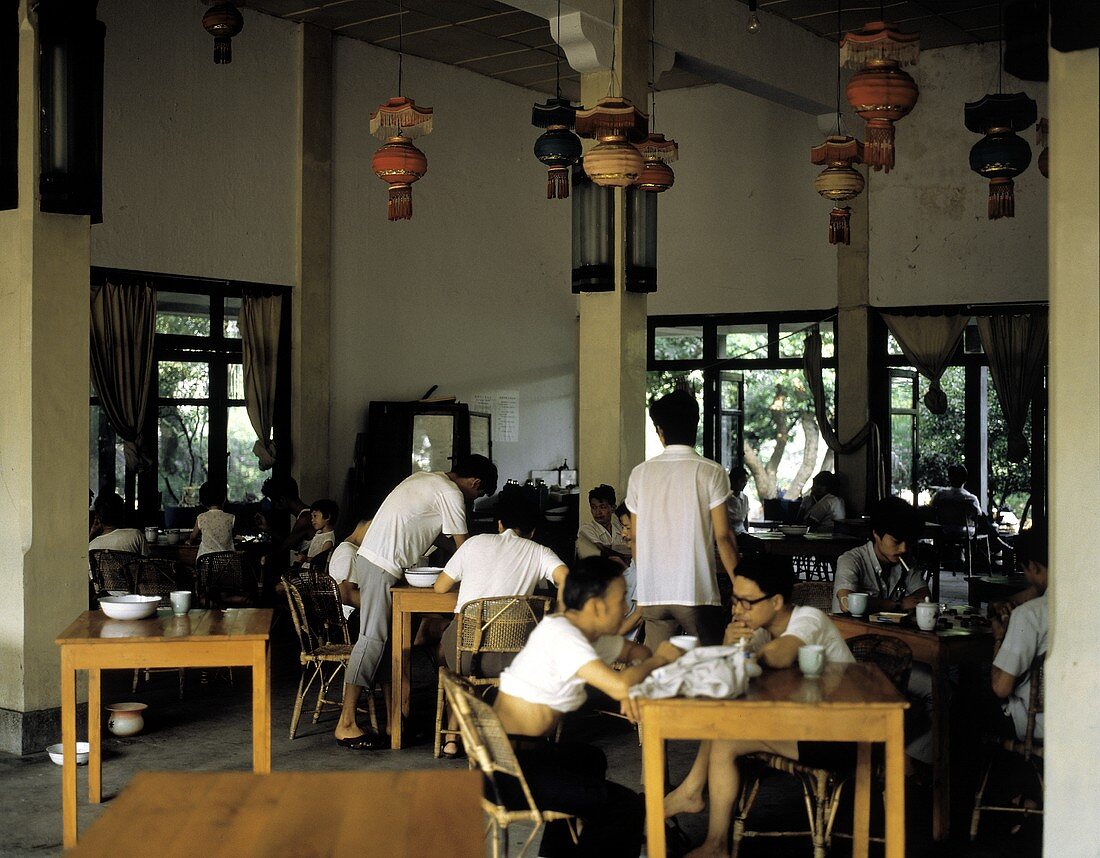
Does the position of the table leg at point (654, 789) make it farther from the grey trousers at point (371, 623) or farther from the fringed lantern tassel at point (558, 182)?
the fringed lantern tassel at point (558, 182)

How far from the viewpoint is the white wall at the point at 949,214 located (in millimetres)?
11602

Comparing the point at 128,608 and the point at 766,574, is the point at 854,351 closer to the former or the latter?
the point at 766,574

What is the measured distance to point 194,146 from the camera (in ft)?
34.0

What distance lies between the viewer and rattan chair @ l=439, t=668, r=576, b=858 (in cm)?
361

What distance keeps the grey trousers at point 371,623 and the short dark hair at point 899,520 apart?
240cm

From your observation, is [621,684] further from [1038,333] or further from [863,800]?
[1038,333]

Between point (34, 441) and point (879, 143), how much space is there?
14.4 feet

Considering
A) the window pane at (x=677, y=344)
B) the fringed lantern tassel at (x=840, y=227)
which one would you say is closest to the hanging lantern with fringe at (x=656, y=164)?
the fringed lantern tassel at (x=840, y=227)

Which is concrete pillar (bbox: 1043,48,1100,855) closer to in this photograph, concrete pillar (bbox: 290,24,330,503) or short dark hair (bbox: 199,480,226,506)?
short dark hair (bbox: 199,480,226,506)

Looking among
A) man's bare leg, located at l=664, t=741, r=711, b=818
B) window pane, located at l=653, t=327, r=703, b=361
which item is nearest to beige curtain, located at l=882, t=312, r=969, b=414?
window pane, located at l=653, t=327, r=703, b=361

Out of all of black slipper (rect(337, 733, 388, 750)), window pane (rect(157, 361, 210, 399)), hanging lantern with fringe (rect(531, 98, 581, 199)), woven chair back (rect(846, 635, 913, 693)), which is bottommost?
black slipper (rect(337, 733, 388, 750))

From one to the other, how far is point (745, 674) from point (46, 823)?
302 centimetres

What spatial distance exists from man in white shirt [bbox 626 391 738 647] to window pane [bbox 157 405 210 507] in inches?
246

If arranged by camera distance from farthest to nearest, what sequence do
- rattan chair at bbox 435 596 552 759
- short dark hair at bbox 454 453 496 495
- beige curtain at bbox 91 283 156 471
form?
beige curtain at bbox 91 283 156 471
short dark hair at bbox 454 453 496 495
rattan chair at bbox 435 596 552 759
